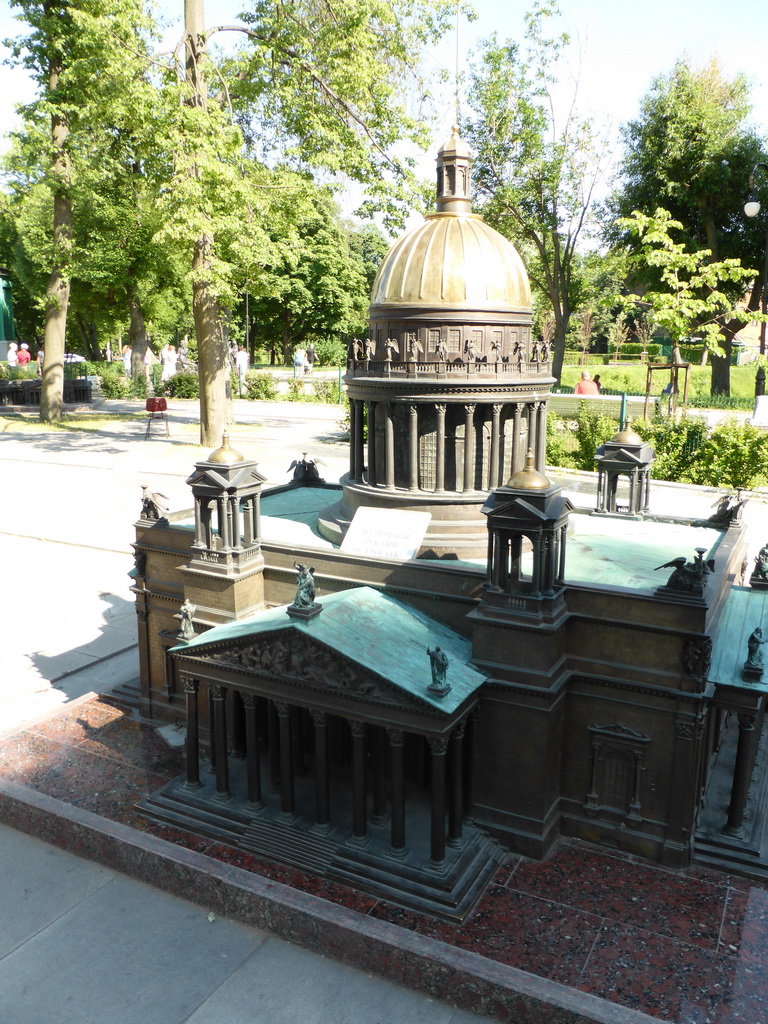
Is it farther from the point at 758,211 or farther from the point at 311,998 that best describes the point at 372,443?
the point at 758,211

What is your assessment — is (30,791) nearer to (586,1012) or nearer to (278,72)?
(586,1012)

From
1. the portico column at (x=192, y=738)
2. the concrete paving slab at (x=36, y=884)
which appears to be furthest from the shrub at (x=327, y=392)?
the concrete paving slab at (x=36, y=884)

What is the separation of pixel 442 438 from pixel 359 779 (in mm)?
7450

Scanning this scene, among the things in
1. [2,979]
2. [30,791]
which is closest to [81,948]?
[2,979]

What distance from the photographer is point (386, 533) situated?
18.0 meters

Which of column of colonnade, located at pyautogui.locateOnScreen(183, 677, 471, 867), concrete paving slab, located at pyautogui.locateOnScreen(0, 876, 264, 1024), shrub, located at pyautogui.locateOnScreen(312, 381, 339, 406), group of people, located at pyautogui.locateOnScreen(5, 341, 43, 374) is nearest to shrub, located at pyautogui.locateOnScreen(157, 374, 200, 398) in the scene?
shrub, located at pyautogui.locateOnScreen(312, 381, 339, 406)

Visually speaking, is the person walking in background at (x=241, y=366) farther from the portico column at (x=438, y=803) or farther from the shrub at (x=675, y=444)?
the portico column at (x=438, y=803)

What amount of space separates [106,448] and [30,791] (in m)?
36.2

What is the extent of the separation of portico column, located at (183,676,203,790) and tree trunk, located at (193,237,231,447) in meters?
A: 26.5

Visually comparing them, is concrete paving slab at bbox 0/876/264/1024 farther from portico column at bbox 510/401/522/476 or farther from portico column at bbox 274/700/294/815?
portico column at bbox 510/401/522/476

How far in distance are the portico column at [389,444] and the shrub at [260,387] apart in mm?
53878

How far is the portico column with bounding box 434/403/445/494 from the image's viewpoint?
1827cm

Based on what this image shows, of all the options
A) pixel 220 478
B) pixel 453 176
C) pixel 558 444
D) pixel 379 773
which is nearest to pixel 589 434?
pixel 558 444

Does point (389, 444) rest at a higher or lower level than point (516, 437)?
lower
